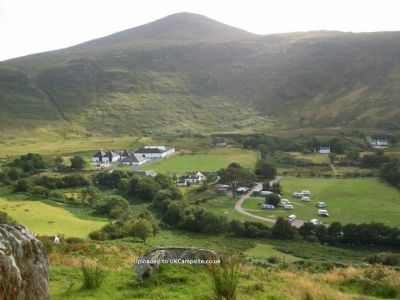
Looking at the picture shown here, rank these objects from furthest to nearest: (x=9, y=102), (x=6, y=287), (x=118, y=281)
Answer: (x=9, y=102) < (x=118, y=281) < (x=6, y=287)

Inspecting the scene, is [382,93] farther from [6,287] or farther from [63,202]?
[6,287]

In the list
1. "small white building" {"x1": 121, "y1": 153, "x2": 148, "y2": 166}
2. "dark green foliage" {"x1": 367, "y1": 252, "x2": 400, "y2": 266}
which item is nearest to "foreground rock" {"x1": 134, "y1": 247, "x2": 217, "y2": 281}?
"dark green foliage" {"x1": 367, "y1": 252, "x2": 400, "y2": 266}

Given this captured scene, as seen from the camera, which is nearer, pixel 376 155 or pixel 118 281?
pixel 118 281

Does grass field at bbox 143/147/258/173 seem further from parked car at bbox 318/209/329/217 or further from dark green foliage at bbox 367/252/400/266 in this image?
dark green foliage at bbox 367/252/400/266

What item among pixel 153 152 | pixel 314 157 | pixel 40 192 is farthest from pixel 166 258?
pixel 153 152

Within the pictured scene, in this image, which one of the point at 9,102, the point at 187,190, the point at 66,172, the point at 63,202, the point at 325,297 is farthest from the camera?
the point at 9,102

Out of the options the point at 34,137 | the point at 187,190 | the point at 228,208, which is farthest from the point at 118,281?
the point at 34,137
